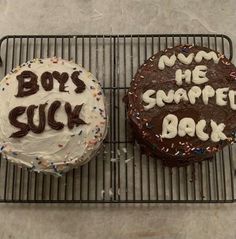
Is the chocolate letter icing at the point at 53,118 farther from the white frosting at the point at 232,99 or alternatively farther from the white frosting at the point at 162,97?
the white frosting at the point at 232,99

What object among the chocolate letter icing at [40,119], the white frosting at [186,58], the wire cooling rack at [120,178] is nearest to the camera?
the chocolate letter icing at [40,119]

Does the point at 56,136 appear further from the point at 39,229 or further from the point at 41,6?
the point at 41,6

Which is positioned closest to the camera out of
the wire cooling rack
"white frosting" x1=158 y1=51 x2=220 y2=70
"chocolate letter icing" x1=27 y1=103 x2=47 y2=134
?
"chocolate letter icing" x1=27 y1=103 x2=47 y2=134

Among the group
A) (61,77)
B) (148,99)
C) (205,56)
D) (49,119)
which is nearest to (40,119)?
(49,119)

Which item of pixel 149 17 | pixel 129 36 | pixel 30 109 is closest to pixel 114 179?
pixel 30 109

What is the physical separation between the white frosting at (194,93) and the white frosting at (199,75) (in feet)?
0.07

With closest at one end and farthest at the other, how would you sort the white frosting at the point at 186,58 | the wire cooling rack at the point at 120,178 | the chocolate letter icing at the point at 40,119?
the chocolate letter icing at the point at 40,119, the white frosting at the point at 186,58, the wire cooling rack at the point at 120,178

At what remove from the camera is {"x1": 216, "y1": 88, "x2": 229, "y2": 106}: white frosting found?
1.43m

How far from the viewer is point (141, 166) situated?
160 cm

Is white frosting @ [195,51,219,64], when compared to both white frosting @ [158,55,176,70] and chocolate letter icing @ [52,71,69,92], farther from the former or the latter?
chocolate letter icing @ [52,71,69,92]

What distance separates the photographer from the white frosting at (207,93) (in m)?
1.43

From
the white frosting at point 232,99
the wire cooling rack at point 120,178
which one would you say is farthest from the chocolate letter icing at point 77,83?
the white frosting at point 232,99

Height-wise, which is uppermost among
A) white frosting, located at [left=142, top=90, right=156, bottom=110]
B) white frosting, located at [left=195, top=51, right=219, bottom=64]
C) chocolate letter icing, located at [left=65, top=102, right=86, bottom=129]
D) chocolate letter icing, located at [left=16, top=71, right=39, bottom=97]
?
white frosting, located at [left=195, top=51, right=219, bottom=64]

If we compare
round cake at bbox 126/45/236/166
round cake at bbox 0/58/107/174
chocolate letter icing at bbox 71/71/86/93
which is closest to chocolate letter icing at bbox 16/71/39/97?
round cake at bbox 0/58/107/174
